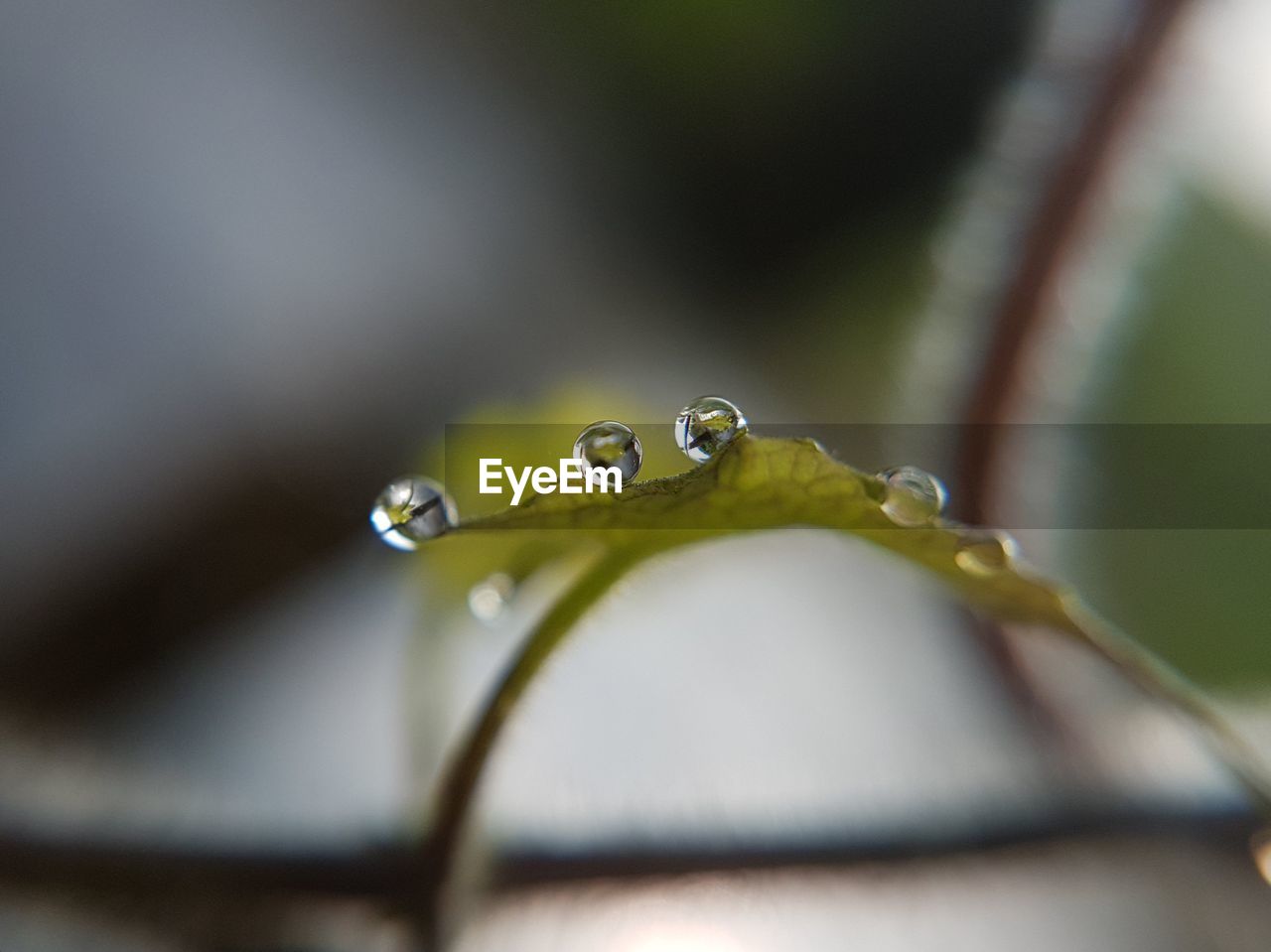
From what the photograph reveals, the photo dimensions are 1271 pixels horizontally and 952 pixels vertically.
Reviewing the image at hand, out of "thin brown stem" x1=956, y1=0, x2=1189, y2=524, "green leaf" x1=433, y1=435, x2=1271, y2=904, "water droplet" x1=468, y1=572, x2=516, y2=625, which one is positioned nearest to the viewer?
"green leaf" x1=433, y1=435, x2=1271, y2=904

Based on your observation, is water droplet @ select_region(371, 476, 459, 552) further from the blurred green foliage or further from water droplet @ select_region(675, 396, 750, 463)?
the blurred green foliage

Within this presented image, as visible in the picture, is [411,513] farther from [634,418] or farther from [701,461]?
[634,418]

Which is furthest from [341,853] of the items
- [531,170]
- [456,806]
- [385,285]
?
[531,170]

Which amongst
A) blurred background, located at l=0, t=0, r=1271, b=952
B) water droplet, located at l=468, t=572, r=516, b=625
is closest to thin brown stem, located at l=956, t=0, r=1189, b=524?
blurred background, located at l=0, t=0, r=1271, b=952

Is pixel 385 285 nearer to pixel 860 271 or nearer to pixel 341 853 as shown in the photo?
pixel 860 271

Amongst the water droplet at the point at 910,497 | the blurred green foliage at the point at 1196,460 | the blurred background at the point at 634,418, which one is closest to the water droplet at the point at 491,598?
the blurred background at the point at 634,418

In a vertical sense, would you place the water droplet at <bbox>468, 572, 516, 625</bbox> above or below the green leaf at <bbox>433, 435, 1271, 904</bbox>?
below

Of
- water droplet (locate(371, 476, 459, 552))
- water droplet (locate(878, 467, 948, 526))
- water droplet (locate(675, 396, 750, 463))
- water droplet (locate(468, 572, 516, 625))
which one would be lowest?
water droplet (locate(468, 572, 516, 625))
